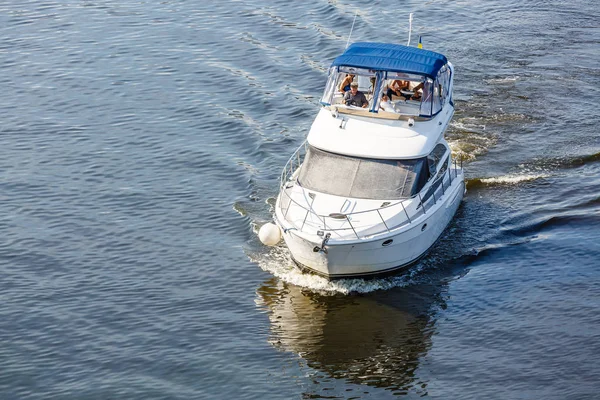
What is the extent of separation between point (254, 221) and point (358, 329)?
21.4 feet

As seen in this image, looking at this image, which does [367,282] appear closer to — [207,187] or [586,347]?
[586,347]

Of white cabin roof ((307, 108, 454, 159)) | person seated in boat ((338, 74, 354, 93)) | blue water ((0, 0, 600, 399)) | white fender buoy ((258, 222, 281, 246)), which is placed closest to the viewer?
blue water ((0, 0, 600, 399))

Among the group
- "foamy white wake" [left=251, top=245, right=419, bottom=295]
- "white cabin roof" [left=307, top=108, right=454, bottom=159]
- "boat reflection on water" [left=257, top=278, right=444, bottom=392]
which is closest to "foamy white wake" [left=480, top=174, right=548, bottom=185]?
"white cabin roof" [left=307, top=108, right=454, bottom=159]

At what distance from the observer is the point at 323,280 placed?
25312 millimetres

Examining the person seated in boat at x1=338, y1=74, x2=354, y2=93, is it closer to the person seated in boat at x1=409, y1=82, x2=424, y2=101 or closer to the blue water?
the person seated in boat at x1=409, y1=82, x2=424, y2=101

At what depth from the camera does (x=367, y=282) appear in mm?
25297

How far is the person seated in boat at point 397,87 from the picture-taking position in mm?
28125

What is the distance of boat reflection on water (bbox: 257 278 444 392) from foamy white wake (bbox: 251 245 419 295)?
0.65 feet

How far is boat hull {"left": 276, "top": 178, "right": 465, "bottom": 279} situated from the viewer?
Answer: 24.2 m

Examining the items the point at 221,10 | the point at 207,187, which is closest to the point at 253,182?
the point at 207,187

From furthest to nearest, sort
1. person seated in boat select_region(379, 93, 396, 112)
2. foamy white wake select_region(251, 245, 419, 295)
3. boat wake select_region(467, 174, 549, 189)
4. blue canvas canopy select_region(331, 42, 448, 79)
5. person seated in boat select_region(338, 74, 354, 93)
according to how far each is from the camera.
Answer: boat wake select_region(467, 174, 549, 189), person seated in boat select_region(338, 74, 354, 93), person seated in boat select_region(379, 93, 396, 112), blue canvas canopy select_region(331, 42, 448, 79), foamy white wake select_region(251, 245, 419, 295)

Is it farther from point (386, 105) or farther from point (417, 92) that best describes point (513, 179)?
point (386, 105)

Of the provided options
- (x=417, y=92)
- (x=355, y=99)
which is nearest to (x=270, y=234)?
(x=355, y=99)

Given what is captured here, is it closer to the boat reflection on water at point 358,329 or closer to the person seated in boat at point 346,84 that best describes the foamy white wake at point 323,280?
the boat reflection on water at point 358,329
